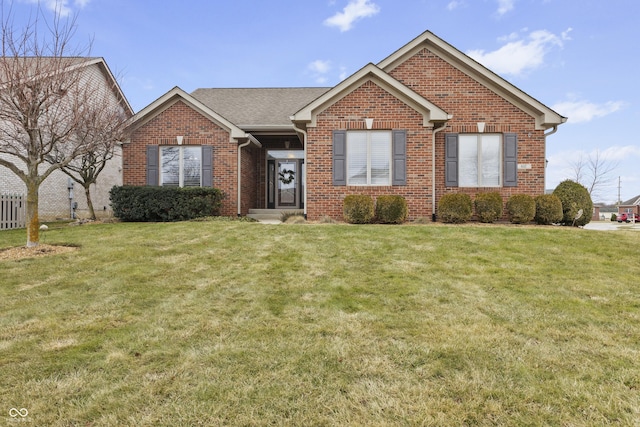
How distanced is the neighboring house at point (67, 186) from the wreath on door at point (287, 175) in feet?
21.4

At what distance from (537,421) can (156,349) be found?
289 cm

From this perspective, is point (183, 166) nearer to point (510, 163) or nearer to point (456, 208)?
point (456, 208)

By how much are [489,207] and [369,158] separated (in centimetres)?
402

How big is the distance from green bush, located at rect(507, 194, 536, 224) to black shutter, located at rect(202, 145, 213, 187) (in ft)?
33.8

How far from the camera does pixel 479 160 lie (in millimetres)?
11547

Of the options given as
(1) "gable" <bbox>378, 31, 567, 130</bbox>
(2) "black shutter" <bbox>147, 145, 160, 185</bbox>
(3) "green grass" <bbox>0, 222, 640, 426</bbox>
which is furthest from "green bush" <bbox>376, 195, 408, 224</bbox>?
(2) "black shutter" <bbox>147, 145, 160, 185</bbox>

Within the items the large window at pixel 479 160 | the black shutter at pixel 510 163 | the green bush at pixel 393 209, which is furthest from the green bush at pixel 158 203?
the black shutter at pixel 510 163

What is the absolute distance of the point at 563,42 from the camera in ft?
57.2

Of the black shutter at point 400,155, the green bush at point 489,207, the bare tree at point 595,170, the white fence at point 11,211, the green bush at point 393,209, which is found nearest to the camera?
the green bush at point 393,209

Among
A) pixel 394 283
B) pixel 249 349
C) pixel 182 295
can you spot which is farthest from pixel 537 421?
pixel 182 295

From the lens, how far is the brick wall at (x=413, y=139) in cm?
1097

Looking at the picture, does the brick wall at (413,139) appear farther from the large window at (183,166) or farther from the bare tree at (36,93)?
the bare tree at (36,93)

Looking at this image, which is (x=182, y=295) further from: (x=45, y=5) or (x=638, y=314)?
(x=45, y=5)

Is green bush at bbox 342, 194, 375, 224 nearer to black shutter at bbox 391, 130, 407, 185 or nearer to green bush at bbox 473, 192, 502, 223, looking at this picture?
black shutter at bbox 391, 130, 407, 185
